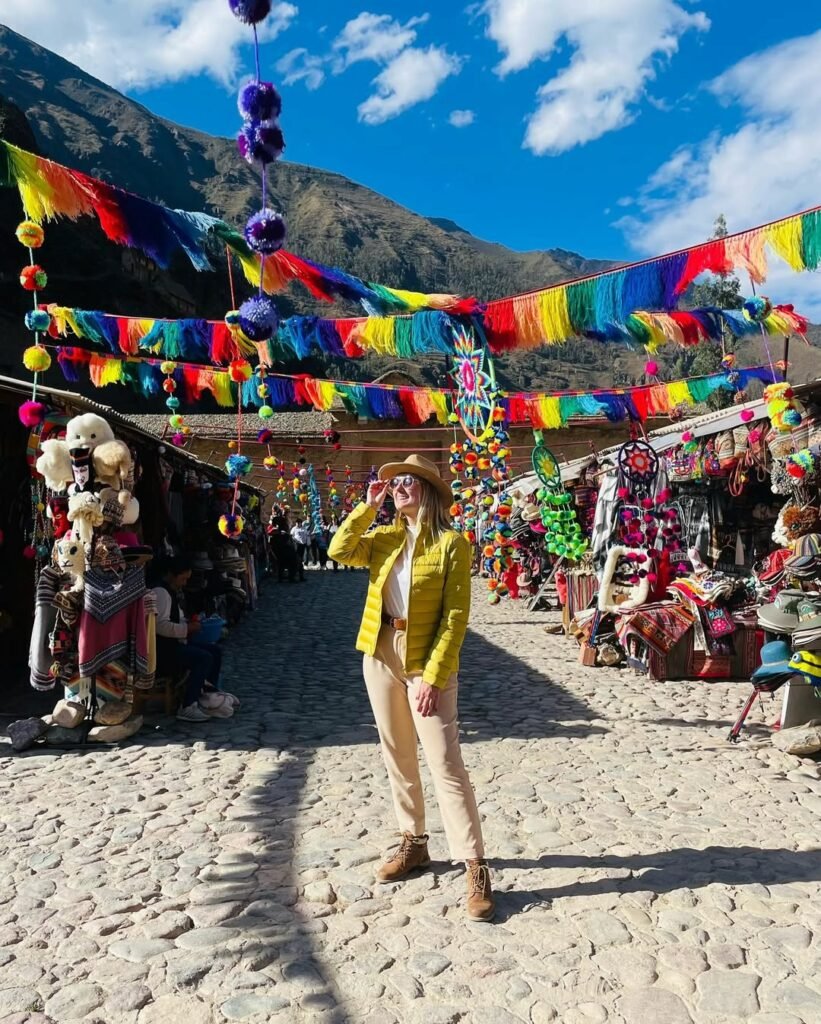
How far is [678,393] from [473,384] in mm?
4562

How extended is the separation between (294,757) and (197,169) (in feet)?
365

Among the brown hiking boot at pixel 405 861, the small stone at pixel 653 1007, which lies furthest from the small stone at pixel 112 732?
the small stone at pixel 653 1007

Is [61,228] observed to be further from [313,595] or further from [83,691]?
[83,691]

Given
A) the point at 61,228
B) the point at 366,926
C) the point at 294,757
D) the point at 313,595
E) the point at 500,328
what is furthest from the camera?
the point at 61,228

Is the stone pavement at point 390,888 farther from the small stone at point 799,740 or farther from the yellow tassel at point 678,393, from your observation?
the yellow tassel at point 678,393

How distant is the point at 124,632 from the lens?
5.40m

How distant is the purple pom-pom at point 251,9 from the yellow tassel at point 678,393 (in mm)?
9107

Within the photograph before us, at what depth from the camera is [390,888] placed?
3133 mm

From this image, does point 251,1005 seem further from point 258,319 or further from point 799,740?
point 258,319

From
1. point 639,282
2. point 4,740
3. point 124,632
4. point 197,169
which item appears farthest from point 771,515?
point 197,169

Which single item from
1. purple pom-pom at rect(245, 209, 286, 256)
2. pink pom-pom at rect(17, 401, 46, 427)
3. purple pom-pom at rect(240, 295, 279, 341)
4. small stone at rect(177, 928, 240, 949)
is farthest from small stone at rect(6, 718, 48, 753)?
purple pom-pom at rect(245, 209, 286, 256)

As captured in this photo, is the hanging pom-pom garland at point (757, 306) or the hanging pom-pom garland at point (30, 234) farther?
the hanging pom-pom garland at point (757, 306)

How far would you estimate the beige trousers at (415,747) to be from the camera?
2939mm

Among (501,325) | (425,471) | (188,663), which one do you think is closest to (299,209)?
(501,325)
